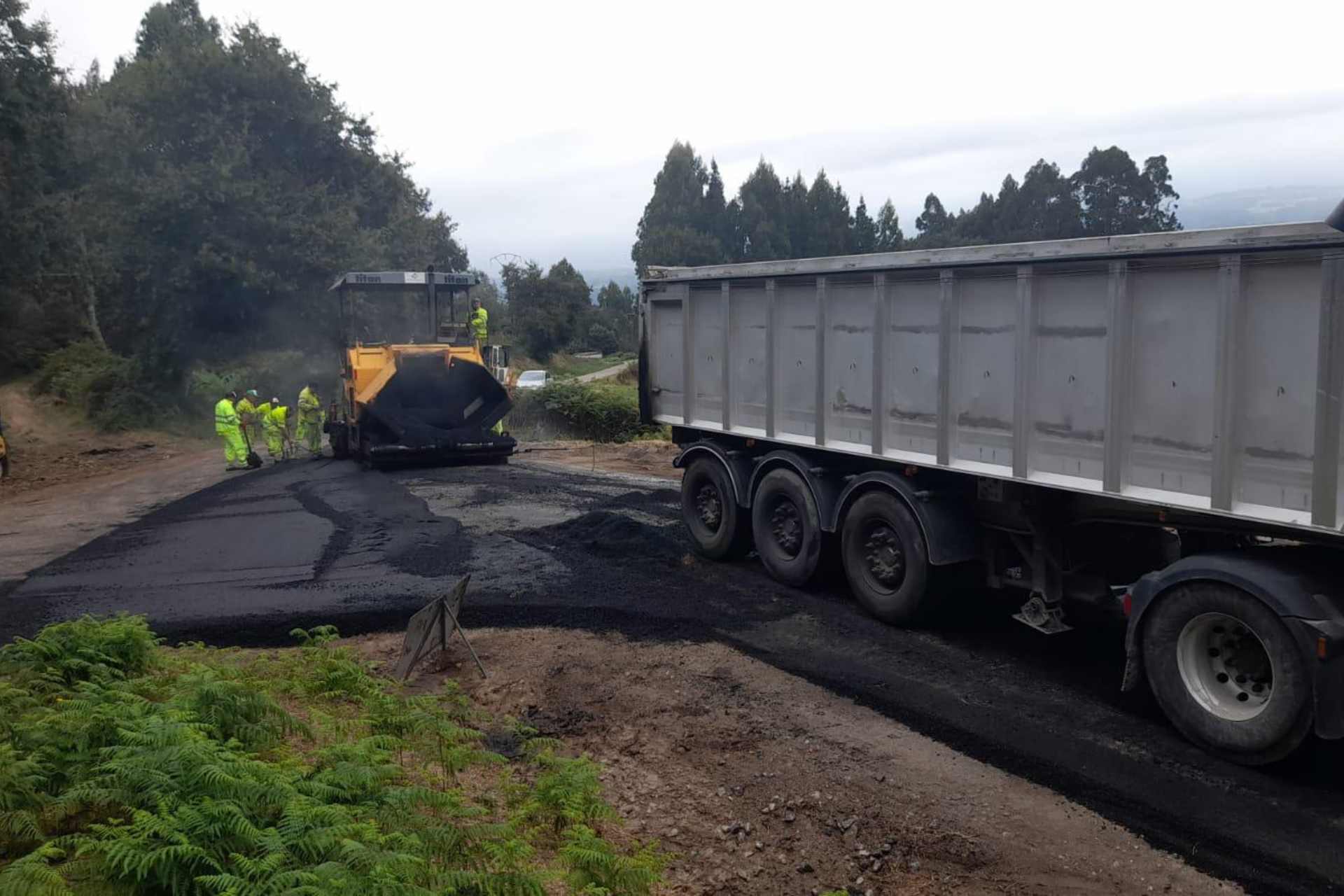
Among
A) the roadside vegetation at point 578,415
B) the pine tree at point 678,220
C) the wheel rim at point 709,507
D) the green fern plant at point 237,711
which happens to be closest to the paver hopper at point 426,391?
the roadside vegetation at point 578,415

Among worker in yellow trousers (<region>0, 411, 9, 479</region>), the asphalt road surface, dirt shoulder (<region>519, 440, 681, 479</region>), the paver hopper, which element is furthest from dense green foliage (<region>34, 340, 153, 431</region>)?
the asphalt road surface

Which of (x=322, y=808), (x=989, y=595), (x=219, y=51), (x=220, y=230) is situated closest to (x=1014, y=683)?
(x=989, y=595)

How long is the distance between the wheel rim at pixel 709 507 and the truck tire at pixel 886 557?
6.12 ft

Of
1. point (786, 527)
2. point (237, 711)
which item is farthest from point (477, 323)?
point (237, 711)

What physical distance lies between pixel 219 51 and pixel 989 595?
1113 inches

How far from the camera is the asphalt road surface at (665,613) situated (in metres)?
5.04

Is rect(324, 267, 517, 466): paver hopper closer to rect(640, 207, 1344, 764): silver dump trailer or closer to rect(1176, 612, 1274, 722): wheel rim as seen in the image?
rect(640, 207, 1344, 764): silver dump trailer

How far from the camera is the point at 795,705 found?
6422 millimetres

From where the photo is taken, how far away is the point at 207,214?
27.6 m

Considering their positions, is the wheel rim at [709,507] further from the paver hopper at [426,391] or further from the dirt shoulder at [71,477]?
the paver hopper at [426,391]

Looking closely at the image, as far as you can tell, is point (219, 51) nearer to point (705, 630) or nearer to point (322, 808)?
point (705, 630)

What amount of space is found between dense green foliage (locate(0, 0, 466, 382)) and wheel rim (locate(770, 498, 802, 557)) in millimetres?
21820

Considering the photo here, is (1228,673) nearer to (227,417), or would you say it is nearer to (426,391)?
(426,391)

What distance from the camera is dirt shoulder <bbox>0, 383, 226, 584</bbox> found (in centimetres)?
1277
